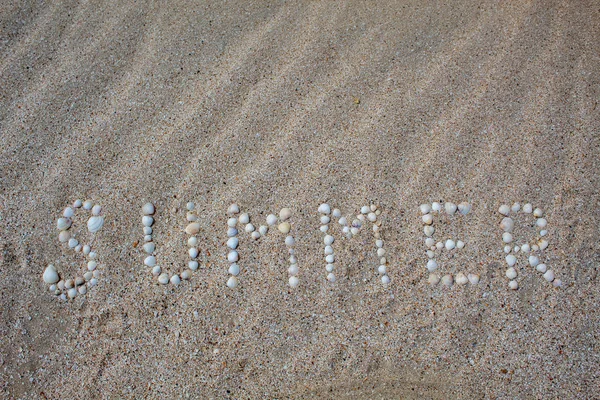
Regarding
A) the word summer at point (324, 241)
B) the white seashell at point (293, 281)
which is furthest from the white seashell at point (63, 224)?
the white seashell at point (293, 281)

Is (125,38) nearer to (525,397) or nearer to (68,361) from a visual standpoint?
(68,361)

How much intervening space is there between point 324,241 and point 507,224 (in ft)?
2.46

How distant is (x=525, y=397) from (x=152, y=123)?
6.01ft

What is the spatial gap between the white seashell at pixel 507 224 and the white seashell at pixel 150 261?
1414mm

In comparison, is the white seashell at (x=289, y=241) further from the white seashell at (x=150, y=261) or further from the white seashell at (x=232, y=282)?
the white seashell at (x=150, y=261)

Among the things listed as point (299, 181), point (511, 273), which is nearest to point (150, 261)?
point (299, 181)

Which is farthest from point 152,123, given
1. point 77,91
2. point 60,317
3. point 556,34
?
point 556,34

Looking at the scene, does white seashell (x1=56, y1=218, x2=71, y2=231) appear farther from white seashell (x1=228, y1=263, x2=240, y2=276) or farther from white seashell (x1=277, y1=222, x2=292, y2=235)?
white seashell (x1=277, y1=222, x2=292, y2=235)

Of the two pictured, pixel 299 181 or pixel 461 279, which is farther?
pixel 299 181

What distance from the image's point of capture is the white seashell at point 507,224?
1.90 meters

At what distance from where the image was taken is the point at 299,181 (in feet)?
6.46

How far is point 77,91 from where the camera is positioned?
6.91ft

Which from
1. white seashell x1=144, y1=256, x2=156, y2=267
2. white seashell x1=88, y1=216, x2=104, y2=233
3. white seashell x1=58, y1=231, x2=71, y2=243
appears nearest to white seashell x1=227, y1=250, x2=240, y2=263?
white seashell x1=144, y1=256, x2=156, y2=267

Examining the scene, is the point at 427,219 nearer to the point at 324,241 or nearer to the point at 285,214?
the point at 324,241
